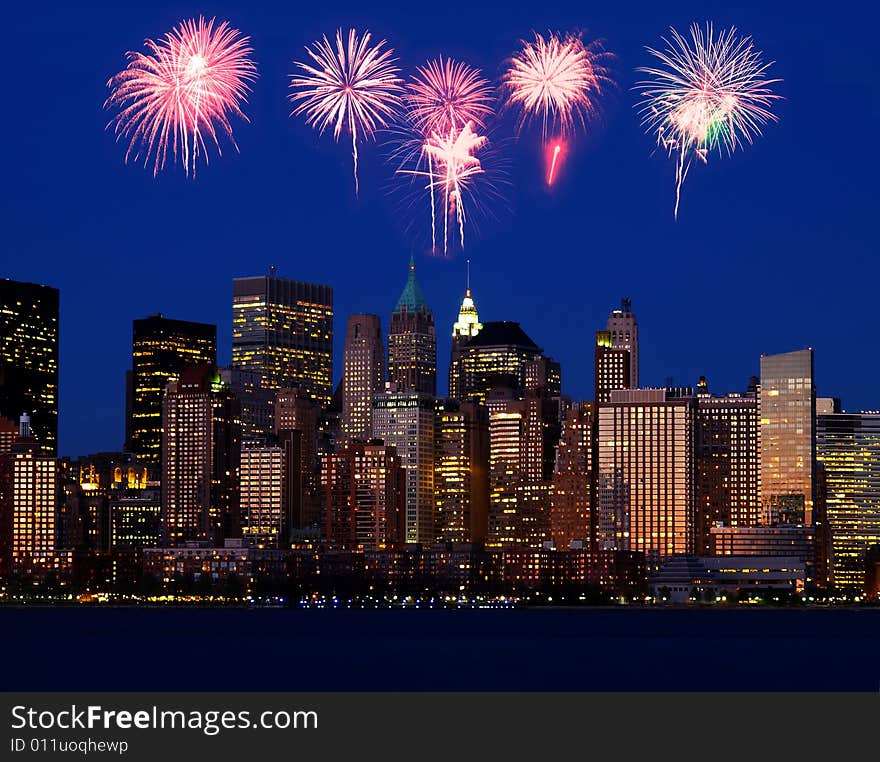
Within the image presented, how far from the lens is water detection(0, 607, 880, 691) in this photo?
124m

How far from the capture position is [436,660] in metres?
148

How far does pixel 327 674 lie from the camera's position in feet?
435

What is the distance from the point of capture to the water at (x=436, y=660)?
123875 mm
